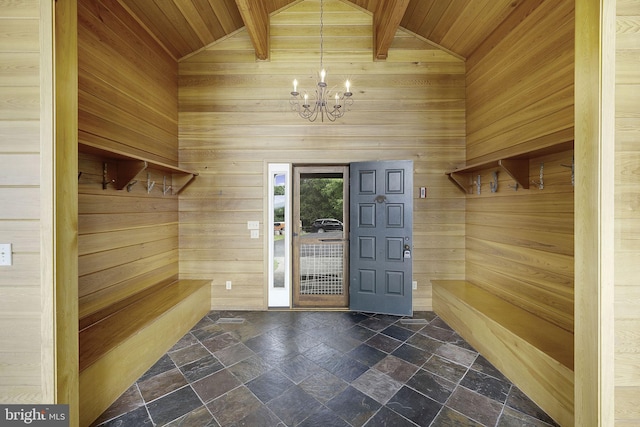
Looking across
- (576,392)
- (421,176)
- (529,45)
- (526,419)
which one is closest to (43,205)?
(576,392)

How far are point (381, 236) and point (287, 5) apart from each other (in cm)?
337

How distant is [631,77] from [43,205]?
2.97 m

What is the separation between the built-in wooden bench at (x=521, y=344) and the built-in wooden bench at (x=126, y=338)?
10.1 ft

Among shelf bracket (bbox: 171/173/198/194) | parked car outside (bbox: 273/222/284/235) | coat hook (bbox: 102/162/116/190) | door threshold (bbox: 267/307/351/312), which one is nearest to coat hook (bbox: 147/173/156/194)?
shelf bracket (bbox: 171/173/198/194)

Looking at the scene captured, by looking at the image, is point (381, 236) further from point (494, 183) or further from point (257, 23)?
point (257, 23)

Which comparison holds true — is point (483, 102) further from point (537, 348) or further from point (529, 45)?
point (537, 348)

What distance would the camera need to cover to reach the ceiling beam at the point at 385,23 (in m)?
2.62

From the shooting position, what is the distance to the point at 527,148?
7.55ft

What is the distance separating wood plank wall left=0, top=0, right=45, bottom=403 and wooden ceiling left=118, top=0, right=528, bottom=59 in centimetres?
181

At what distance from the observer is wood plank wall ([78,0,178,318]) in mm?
2104

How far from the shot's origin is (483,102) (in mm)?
3049

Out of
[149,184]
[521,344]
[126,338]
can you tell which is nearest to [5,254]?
[126,338]

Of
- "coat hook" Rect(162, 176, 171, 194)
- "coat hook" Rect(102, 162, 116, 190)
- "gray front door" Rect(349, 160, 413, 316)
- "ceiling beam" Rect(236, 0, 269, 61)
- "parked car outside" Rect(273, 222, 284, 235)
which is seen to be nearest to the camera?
"coat hook" Rect(102, 162, 116, 190)

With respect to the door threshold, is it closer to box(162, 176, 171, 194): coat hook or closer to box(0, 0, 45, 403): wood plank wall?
box(162, 176, 171, 194): coat hook
